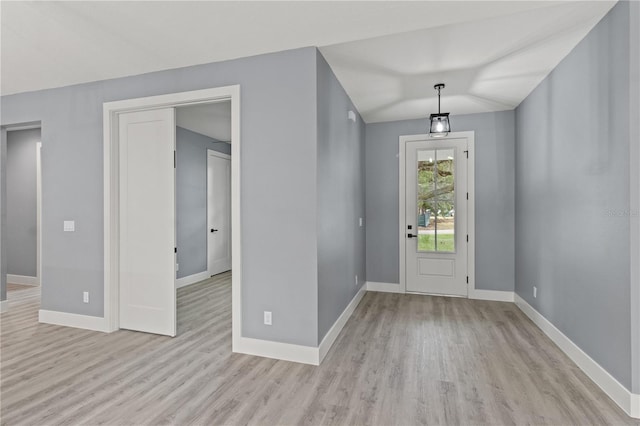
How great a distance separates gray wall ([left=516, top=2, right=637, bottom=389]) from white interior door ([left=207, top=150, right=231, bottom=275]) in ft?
16.8

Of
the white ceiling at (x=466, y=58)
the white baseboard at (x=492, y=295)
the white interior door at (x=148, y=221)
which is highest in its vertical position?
the white ceiling at (x=466, y=58)

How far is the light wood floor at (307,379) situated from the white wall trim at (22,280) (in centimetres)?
228

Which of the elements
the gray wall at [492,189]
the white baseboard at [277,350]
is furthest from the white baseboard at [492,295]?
the white baseboard at [277,350]

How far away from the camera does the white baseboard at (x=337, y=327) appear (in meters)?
2.83

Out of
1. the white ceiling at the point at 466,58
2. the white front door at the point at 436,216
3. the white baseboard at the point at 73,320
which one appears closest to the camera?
the white ceiling at the point at 466,58

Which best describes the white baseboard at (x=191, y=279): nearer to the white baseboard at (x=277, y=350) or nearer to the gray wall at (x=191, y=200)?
the gray wall at (x=191, y=200)

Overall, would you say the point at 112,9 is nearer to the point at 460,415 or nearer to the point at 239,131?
the point at 239,131

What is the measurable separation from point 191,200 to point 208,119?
1561 mm

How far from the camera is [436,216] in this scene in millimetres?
4801

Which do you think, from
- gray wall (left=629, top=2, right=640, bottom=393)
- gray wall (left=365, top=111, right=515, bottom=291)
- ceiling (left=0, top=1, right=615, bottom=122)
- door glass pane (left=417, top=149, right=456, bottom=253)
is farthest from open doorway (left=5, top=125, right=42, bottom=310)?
gray wall (left=629, top=2, right=640, bottom=393)

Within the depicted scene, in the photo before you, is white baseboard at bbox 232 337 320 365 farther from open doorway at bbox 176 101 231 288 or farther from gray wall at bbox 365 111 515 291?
gray wall at bbox 365 111 515 291

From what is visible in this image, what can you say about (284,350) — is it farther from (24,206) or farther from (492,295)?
(24,206)

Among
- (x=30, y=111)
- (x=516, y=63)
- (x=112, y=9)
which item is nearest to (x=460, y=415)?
(x=516, y=63)

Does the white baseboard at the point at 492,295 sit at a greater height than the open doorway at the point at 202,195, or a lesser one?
lesser
